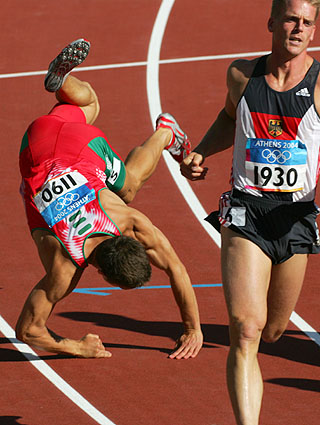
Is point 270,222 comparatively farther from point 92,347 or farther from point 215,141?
point 92,347

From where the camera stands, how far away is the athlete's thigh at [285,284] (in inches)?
240

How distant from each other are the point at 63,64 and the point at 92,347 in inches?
95.3

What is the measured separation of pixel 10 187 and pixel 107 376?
416 centimetres

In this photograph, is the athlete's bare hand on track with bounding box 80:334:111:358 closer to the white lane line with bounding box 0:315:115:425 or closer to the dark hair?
the white lane line with bounding box 0:315:115:425

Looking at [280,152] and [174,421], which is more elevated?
[280,152]

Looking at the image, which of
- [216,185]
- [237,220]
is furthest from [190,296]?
[216,185]

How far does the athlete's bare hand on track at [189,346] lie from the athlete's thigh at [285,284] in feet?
5.45

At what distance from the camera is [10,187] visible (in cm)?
1135

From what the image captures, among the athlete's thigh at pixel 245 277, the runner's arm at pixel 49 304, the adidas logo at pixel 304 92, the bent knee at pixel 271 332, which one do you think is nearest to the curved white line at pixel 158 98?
the runner's arm at pixel 49 304

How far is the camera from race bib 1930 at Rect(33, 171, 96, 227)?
290 inches

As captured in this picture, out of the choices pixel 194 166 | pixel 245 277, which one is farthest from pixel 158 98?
pixel 245 277

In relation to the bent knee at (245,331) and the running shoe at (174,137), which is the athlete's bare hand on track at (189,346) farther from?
the bent knee at (245,331)

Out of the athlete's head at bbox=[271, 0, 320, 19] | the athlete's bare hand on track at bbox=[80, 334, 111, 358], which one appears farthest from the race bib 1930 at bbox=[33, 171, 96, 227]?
the athlete's head at bbox=[271, 0, 320, 19]

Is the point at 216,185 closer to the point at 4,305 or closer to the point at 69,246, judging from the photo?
the point at 4,305
